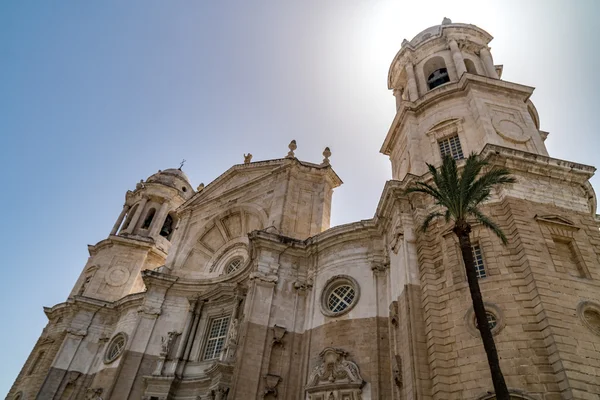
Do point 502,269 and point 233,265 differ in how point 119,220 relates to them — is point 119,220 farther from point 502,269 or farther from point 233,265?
point 502,269

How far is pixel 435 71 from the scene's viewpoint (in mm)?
24516

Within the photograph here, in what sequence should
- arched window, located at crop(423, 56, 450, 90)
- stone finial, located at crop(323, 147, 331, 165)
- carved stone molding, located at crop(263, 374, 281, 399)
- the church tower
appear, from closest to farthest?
the church tower → carved stone molding, located at crop(263, 374, 281, 399) → arched window, located at crop(423, 56, 450, 90) → stone finial, located at crop(323, 147, 331, 165)

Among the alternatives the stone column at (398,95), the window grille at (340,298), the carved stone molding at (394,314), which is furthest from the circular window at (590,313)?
the stone column at (398,95)

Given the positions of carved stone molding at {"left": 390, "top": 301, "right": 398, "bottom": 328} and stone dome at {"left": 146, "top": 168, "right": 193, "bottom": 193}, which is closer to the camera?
carved stone molding at {"left": 390, "top": 301, "right": 398, "bottom": 328}

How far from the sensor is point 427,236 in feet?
49.6

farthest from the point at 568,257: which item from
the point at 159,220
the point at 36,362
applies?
the point at 36,362

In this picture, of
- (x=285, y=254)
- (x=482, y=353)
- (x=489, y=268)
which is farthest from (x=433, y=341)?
(x=285, y=254)

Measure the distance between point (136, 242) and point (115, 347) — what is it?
937 cm

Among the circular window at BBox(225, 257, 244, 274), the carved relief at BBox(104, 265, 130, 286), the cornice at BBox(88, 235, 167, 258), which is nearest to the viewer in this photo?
the circular window at BBox(225, 257, 244, 274)

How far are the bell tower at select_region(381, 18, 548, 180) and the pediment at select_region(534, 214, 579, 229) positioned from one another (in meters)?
4.18

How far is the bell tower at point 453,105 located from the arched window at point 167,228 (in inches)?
862

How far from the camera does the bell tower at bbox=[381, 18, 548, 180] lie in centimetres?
1816

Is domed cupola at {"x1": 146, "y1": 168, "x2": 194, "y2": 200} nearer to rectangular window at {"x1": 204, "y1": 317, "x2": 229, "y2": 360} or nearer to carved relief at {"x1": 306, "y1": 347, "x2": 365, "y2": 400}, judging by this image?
rectangular window at {"x1": 204, "y1": 317, "x2": 229, "y2": 360}

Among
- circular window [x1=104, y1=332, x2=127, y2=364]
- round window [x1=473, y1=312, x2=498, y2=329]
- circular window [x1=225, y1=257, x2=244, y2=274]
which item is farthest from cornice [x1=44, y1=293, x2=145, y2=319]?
round window [x1=473, y1=312, x2=498, y2=329]
